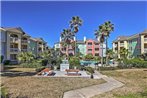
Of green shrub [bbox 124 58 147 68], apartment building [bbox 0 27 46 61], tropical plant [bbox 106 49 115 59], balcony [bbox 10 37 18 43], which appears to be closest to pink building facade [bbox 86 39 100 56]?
tropical plant [bbox 106 49 115 59]

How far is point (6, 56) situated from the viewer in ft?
198

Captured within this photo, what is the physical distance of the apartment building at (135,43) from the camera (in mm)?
66562

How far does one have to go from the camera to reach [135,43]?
249ft

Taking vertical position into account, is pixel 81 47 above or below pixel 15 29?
below

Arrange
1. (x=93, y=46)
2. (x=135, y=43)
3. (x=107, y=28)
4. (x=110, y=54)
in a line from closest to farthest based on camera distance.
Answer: (x=107, y=28), (x=110, y=54), (x=135, y=43), (x=93, y=46)

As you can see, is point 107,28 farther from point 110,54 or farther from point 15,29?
point 15,29

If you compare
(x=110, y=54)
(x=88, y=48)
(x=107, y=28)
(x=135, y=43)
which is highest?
(x=107, y=28)

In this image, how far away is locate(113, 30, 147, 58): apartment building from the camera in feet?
218

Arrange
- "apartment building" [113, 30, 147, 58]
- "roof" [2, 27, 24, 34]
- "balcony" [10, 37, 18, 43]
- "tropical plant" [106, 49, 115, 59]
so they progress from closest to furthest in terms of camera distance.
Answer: "roof" [2, 27, 24, 34] → "balcony" [10, 37, 18, 43] → "apartment building" [113, 30, 147, 58] → "tropical plant" [106, 49, 115, 59]

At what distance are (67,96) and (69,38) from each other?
7230 cm

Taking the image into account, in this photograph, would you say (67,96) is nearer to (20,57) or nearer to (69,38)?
(20,57)

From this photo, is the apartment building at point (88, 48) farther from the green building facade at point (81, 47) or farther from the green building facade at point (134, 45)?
the green building facade at point (134, 45)

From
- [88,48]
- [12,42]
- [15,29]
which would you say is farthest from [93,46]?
[12,42]

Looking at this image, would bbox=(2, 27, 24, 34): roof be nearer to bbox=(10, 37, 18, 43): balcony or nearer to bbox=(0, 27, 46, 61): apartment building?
bbox=(0, 27, 46, 61): apartment building
